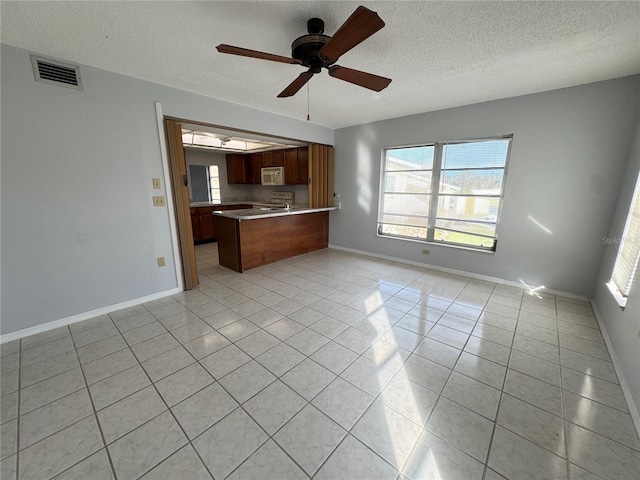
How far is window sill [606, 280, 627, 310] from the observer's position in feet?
6.59

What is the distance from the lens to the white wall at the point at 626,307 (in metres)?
1.64

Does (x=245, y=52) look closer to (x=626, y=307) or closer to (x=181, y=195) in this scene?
(x=181, y=195)

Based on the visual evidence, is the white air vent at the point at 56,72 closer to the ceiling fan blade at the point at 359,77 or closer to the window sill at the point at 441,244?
the ceiling fan blade at the point at 359,77

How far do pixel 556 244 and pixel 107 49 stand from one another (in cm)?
512

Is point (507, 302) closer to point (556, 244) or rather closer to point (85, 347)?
point (556, 244)

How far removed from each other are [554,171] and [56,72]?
5.29 m

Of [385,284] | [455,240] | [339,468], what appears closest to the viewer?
[339,468]

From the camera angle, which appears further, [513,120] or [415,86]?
[513,120]

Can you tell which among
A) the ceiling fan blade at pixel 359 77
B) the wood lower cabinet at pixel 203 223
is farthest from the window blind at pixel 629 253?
the wood lower cabinet at pixel 203 223

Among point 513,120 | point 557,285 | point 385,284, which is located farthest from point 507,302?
point 513,120

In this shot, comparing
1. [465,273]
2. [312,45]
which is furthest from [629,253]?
[312,45]

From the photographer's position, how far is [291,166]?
17.7 feet

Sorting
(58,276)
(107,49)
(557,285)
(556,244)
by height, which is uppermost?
(107,49)

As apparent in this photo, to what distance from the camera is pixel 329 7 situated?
1.60 metres
